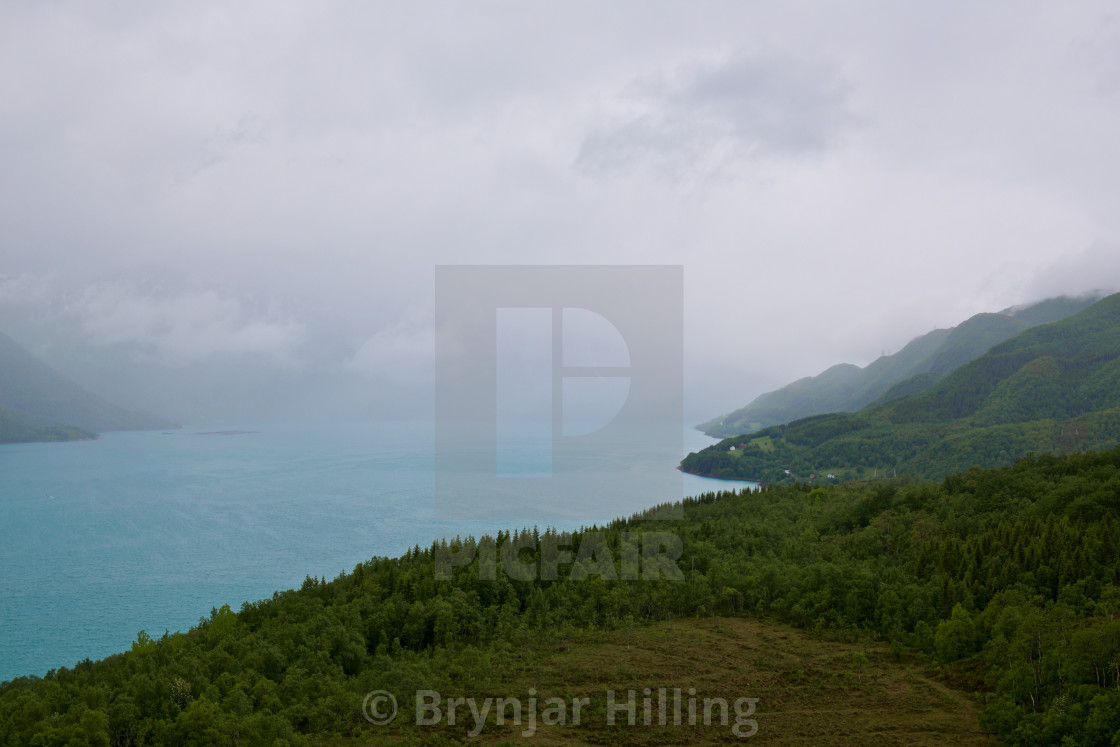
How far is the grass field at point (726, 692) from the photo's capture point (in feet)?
66.1

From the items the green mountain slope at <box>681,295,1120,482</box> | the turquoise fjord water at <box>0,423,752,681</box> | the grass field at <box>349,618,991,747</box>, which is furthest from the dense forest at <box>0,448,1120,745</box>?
the green mountain slope at <box>681,295,1120,482</box>

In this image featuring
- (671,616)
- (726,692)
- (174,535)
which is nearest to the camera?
(726,692)

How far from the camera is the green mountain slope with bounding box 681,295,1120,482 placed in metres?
127

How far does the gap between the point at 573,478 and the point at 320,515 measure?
52877 millimetres

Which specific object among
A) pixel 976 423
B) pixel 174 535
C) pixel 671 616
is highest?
pixel 976 423

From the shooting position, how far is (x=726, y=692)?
22.9 metres

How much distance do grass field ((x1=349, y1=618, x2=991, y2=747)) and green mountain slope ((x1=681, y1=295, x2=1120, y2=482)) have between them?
116360 mm

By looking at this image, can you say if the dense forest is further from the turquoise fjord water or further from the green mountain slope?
the green mountain slope

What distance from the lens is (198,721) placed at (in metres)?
21.9

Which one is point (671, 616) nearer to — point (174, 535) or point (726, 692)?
point (726, 692)

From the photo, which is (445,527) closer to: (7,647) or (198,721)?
(7,647)

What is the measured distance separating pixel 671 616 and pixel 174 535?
85.1m

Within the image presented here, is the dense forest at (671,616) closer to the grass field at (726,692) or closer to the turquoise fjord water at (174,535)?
the grass field at (726,692)

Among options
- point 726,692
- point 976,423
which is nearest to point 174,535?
point 726,692
